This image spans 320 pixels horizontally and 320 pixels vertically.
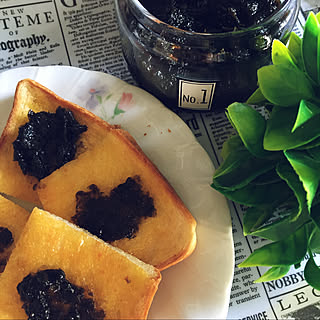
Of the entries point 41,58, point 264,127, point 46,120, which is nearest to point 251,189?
point 264,127

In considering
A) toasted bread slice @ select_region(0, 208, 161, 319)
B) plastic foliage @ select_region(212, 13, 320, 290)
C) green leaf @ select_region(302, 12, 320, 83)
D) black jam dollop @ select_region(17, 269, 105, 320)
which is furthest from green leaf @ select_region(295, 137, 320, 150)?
black jam dollop @ select_region(17, 269, 105, 320)

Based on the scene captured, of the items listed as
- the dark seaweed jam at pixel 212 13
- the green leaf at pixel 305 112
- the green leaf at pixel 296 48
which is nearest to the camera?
the green leaf at pixel 305 112

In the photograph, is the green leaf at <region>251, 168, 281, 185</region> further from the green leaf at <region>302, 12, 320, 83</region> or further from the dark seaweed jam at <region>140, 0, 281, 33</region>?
the dark seaweed jam at <region>140, 0, 281, 33</region>

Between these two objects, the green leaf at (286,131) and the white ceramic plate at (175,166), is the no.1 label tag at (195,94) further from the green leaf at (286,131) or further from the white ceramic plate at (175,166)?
the green leaf at (286,131)

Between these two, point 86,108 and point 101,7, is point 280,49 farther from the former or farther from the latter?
point 101,7

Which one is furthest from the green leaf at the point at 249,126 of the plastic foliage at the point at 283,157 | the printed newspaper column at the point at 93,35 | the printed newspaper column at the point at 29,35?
the printed newspaper column at the point at 29,35

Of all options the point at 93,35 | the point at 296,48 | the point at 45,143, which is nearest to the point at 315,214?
the point at 296,48
